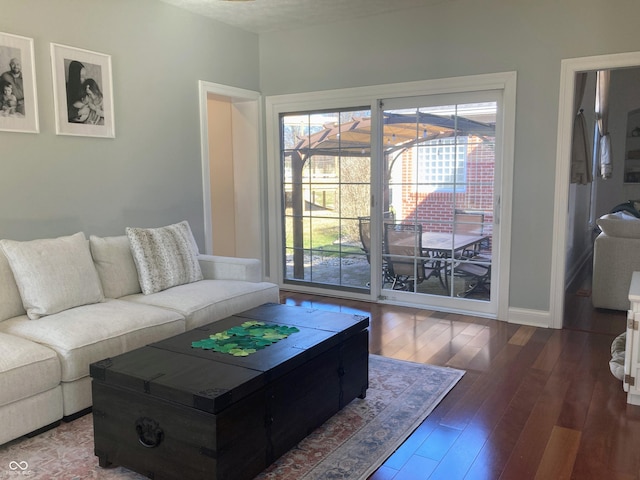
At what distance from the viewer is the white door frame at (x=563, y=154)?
3721 mm

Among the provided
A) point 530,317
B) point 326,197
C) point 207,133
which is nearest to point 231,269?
point 207,133

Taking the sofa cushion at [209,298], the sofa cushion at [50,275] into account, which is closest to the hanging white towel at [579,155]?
the sofa cushion at [209,298]

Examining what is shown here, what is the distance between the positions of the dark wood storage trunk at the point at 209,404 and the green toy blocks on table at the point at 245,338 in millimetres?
53

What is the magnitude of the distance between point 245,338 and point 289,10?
3182mm

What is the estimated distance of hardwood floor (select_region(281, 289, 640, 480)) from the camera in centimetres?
221

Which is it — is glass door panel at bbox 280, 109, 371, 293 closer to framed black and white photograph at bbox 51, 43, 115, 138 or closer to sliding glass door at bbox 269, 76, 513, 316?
sliding glass door at bbox 269, 76, 513, 316

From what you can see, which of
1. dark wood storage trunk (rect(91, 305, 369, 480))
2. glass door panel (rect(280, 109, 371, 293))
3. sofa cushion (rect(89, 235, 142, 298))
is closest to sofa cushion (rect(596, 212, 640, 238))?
glass door panel (rect(280, 109, 371, 293))

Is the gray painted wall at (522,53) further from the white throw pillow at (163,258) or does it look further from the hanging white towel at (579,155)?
the white throw pillow at (163,258)

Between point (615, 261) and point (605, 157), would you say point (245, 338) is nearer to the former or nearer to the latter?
point (615, 261)

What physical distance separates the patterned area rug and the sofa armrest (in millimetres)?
1367

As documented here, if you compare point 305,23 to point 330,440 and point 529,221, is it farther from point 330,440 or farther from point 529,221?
point 330,440

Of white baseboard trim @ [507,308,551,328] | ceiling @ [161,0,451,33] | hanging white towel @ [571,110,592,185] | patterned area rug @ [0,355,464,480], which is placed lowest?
patterned area rug @ [0,355,464,480]

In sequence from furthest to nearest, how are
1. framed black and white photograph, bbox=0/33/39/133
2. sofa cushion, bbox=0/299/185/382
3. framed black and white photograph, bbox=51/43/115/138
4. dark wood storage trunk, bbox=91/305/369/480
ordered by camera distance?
framed black and white photograph, bbox=51/43/115/138 < framed black and white photograph, bbox=0/33/39/133 < sofa cushion, bbox=0/299/185/382 < dark wood storage trunk, bbox=91/305/369/480

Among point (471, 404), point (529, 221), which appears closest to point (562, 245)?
point (529, 221)
